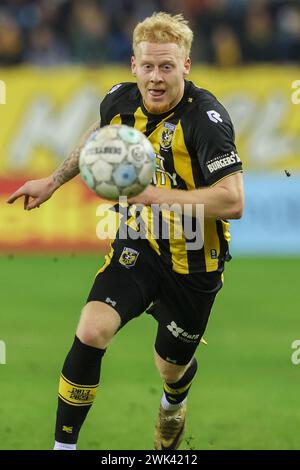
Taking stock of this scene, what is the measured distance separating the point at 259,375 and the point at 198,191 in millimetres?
3463

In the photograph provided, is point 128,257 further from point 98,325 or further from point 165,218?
point 98,325

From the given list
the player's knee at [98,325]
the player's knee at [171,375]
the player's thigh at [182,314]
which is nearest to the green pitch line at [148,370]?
the player's knee at [171,375]

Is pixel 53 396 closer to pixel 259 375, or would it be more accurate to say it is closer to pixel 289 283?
pixel 259 375

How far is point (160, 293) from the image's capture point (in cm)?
652

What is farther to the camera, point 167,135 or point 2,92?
point 2,92

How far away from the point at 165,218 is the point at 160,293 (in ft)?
1.53

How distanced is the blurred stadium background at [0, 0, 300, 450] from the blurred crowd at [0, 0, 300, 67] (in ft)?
0.08

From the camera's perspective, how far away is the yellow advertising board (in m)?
16.6

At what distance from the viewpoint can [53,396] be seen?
8172mm

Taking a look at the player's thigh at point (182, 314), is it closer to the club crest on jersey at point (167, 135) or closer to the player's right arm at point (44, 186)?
the club crest on jersey at point (167, 135)

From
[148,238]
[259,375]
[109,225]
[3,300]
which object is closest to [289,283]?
[109,225]

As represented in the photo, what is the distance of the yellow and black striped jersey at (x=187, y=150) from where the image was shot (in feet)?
19.6

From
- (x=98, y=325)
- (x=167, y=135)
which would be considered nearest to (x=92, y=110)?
(x=167, y=135)

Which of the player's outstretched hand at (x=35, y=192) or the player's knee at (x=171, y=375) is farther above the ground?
the player's outstretched hand at (x=35, y=192)
